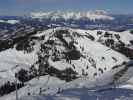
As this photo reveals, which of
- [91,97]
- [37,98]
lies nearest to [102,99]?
[91,97]

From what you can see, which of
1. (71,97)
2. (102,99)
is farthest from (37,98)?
(102,99)

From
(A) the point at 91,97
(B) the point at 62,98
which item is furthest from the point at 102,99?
(B) the point at 62,98

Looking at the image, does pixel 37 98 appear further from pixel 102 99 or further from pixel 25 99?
pixel 102 99

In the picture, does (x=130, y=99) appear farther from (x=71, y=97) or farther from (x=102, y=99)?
(x=71, y=97)

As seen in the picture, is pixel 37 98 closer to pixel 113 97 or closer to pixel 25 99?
pixel 25 99

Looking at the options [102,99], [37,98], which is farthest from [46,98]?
[102,99]

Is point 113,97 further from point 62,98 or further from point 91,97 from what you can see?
point 62,98
